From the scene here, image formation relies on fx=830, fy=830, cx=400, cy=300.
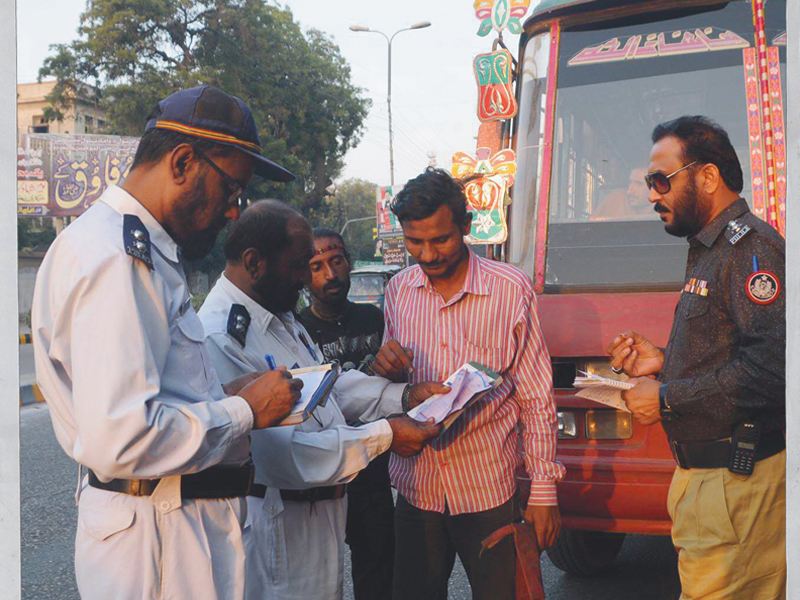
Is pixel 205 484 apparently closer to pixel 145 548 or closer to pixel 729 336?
pixel 145 548

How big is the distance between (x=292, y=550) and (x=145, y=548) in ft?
2.60

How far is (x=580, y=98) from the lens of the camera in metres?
5.18

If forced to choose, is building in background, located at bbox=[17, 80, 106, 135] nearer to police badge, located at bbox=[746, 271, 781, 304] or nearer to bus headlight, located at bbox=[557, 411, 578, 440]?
bus headlight, located at bbox=[557, 411, 578, 440]

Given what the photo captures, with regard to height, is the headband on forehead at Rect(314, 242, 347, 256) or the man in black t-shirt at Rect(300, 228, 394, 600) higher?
the headband on forehead at Rect(314, 242, 347, 256)

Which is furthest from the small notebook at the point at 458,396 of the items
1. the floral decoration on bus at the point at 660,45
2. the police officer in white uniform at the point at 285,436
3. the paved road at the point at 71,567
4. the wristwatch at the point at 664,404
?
the floral decoration on bus at the point at 660,45

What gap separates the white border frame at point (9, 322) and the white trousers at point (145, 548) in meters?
0.20

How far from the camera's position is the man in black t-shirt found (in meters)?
3.66

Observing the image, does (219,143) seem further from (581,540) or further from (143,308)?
(581,540)

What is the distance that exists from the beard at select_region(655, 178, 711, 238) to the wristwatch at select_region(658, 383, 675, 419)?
1.75ft

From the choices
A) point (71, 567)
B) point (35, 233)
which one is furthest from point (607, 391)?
point (35, 233)

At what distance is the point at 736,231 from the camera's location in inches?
99.7

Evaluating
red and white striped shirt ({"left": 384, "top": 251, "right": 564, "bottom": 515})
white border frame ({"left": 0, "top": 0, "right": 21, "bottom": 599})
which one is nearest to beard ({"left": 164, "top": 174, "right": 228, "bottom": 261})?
white border frame ({"left": 0, "top": 0, "right": 21, "bottom": 599})

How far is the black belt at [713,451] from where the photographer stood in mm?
2484

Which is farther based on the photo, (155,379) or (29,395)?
(29,395)
